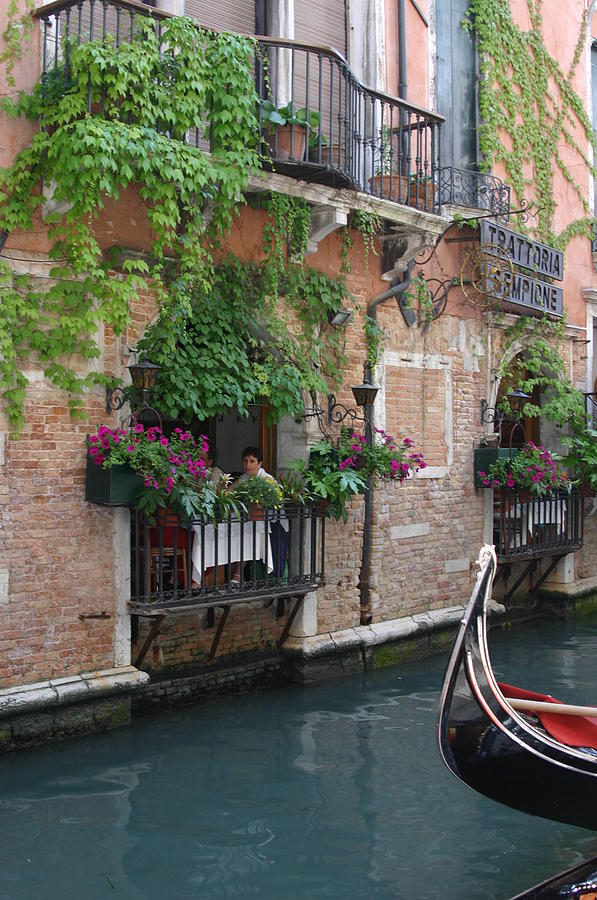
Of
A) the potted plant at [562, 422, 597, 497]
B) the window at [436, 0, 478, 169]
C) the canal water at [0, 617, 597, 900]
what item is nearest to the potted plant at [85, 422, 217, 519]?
the canal water at [0, 617, 597, 900]

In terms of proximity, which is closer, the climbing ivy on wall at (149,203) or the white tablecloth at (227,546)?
the climbing ivy on wall at (149,203)

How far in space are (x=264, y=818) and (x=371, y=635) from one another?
313 centimetres

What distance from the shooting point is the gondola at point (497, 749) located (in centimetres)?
408

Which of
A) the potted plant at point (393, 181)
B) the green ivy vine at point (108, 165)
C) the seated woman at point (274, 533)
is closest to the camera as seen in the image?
the green ivy vine at point (108, 165)

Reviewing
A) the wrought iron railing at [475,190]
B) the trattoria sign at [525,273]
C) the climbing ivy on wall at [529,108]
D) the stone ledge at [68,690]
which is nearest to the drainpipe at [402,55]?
the wrought iron railing at [475,190]

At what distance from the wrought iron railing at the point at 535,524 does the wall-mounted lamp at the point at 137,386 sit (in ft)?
13.7

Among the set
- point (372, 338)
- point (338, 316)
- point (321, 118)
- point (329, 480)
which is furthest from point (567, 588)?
point (321, 118)

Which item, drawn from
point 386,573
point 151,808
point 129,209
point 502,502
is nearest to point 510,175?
point 502,502

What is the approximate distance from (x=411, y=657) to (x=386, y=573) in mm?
753

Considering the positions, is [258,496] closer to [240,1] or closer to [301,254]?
[301,254]

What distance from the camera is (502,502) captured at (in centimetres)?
920

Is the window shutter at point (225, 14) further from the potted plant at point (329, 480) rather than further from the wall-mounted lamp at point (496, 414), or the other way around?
the wall-mounted lamp at point (496, 414)

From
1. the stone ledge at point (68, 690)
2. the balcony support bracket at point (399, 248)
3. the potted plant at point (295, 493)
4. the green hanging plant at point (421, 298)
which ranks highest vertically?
the balcony support bracket at point (399, 248)

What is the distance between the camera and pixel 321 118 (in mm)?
7465
